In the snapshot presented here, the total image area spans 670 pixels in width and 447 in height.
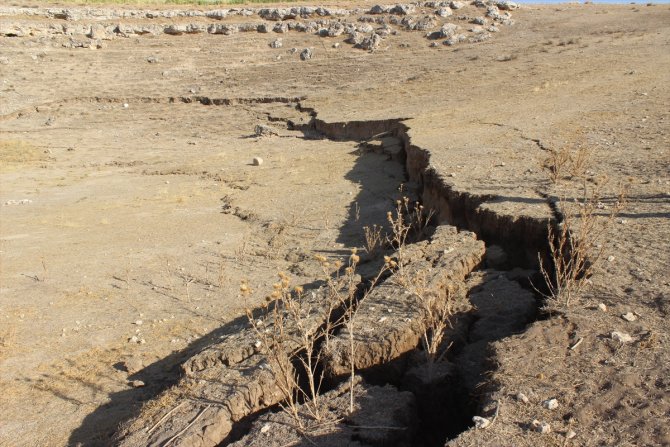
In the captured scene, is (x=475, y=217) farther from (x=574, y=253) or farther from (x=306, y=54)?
(x=306, y=54)

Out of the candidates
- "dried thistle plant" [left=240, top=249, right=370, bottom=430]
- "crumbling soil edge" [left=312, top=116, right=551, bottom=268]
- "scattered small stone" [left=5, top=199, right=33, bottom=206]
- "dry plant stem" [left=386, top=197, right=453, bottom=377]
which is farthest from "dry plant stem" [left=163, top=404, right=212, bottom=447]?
"scattered small stone" [left=5, top=199, right=33, bottom=206]

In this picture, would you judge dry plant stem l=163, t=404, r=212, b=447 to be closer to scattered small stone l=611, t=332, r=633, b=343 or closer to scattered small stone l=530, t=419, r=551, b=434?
scattered small stone l=530, t=419, r=551, b=434

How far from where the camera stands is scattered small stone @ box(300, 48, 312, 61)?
20.3 m

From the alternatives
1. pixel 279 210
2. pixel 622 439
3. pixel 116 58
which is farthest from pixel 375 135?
pixel 116 58

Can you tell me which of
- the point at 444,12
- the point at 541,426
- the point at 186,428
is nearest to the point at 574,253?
the point at 541,426

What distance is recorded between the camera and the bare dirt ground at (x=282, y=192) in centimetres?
292

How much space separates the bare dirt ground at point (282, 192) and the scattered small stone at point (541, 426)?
4 cm

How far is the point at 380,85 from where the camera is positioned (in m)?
16.8

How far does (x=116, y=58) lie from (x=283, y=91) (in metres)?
7.34

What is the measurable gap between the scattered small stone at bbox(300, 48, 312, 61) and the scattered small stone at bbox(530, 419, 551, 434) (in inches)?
755

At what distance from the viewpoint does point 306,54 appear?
20.4 m

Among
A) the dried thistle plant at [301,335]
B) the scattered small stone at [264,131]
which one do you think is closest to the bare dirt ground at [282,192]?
the scattered small stone at [264,131]

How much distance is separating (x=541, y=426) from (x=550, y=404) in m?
0.16

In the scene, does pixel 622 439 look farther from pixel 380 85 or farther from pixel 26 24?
pixel 26 24
